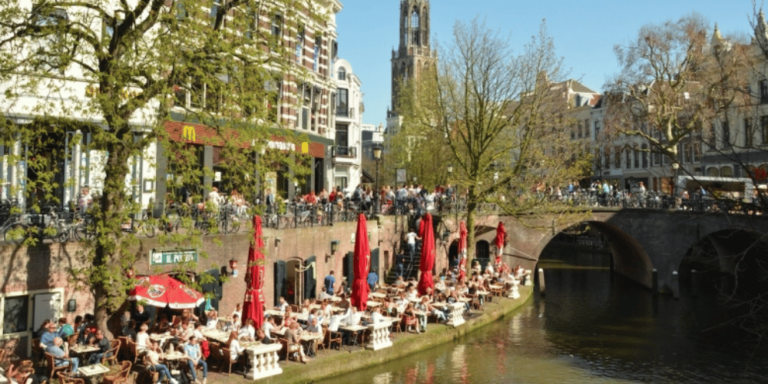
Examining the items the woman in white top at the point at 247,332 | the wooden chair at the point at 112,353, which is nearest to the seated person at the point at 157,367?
the wooden chair at the point at 112,353

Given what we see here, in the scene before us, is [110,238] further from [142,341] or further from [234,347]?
[234,347]

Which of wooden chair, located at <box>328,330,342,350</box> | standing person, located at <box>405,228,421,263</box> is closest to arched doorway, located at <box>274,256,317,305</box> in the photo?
wooden chair, located at <box>328,330,342,350</box>

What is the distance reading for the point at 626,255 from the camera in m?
39.7

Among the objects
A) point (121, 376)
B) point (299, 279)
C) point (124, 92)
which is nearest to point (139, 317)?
point (121, 376)

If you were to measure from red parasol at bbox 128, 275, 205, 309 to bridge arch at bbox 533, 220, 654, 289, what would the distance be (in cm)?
2354

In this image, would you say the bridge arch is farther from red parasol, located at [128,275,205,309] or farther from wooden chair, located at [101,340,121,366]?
wooden chair, located at [101,340,121,366]

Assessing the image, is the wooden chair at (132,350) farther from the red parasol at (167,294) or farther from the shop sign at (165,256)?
the shop sign at (165,256)

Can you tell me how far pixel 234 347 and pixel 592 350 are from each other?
12220 mm

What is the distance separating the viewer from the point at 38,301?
48.1 feet

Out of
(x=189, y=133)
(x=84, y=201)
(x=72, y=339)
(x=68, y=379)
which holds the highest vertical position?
(x=189, y=133)

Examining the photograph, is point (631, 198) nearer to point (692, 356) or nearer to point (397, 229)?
point (397, 229)

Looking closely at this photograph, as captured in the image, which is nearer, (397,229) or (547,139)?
(397,229)

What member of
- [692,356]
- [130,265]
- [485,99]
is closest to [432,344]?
[692,356]

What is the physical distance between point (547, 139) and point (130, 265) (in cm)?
2567
